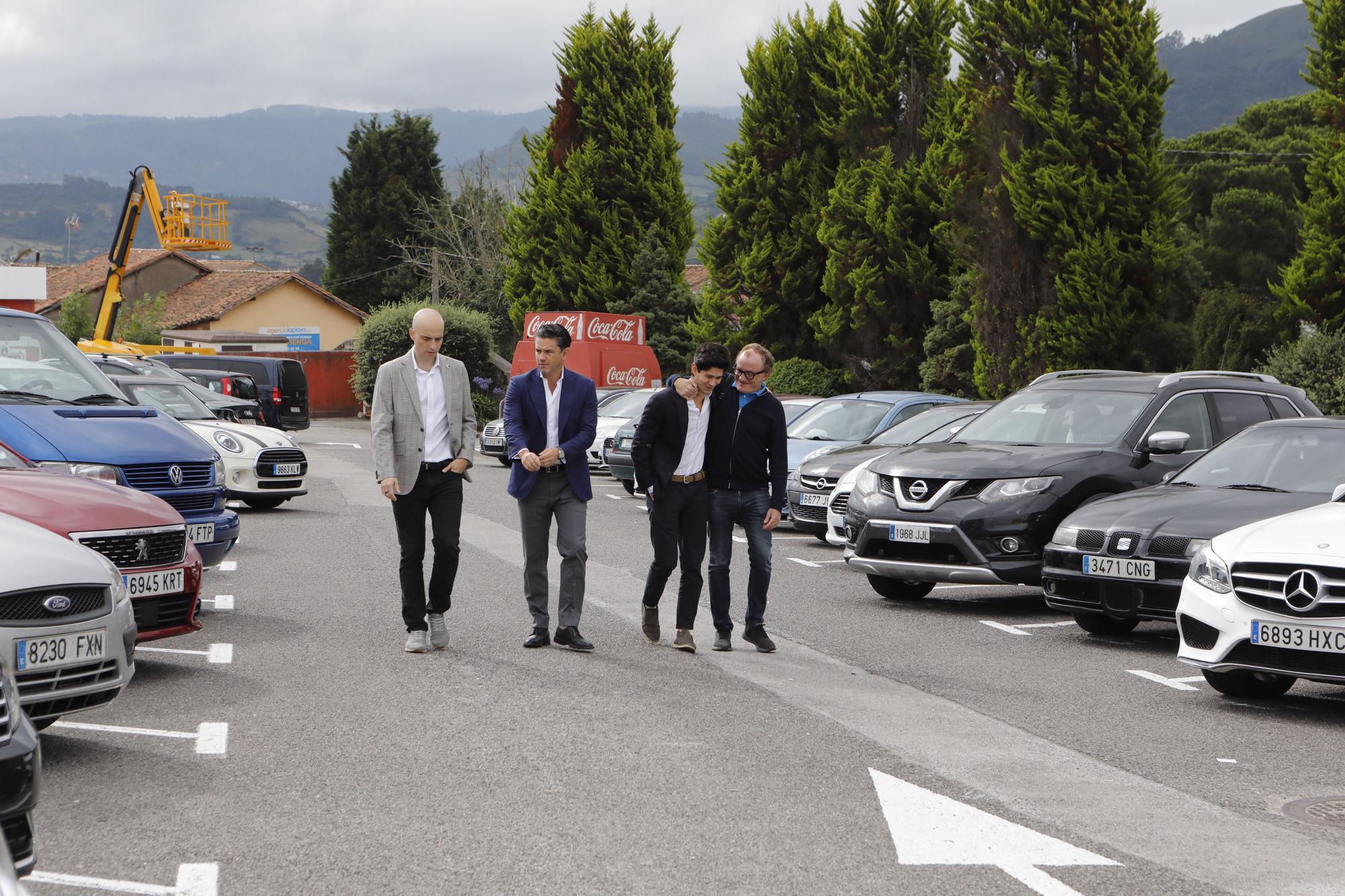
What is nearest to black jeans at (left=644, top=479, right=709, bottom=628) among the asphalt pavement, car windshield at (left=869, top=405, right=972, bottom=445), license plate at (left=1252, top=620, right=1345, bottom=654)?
the asphalt pavement

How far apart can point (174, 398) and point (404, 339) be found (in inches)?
1218

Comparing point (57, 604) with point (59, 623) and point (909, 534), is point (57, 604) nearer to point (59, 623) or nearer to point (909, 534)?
point (59, 623)

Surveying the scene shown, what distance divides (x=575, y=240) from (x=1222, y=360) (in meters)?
19.8

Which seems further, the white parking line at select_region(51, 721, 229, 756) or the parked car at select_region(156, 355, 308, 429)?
the parked car at select_region(156, 355, 308, 429)

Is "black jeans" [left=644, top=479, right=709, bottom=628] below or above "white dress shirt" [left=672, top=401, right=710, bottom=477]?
below

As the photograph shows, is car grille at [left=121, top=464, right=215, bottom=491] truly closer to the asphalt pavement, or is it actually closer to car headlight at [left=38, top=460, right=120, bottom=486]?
car headlight at [left=38, top=460, right=120, bottom=486]

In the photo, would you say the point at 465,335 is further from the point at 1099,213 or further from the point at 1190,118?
the point at 1190,118

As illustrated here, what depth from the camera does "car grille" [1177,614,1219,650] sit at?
7.56 metres

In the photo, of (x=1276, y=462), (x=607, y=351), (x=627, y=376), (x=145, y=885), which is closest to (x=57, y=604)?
(x=145, y=885)

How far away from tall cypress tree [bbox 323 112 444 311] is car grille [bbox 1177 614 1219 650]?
234ft

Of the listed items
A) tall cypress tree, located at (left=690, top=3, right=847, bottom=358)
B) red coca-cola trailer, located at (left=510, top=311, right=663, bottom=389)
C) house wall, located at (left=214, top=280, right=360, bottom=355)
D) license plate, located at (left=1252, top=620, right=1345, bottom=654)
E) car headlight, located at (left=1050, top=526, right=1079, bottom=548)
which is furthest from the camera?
house wall, located at (left=214, top=280, right=360, bottom=355)

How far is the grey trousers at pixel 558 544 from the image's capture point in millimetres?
8836

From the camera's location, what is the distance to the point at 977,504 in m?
10.8

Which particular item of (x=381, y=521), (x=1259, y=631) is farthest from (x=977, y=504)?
(x=381, y=521)
